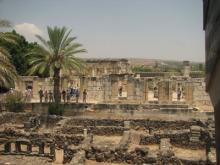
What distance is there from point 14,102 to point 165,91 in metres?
10.5

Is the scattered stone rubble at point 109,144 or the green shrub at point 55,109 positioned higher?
the green shrub at point 55,109

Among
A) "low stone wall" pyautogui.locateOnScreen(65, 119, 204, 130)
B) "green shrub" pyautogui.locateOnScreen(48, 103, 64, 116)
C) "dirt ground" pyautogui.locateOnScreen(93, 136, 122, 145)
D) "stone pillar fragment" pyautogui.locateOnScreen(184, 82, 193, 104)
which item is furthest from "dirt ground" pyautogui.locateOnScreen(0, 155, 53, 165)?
"stone pillar fragment" pyautogui.locateOnScreen(184, 82, 193, 104)

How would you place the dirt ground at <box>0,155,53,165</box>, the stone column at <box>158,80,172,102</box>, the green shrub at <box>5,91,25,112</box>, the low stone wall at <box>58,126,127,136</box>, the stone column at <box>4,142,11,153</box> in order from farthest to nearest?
the stone column at <box>158,80,172,102</box>
the green shrub at <box>5,91,25,112</box>
the low stone wall at <box>58,126,127,136</box>
the stone column at <box>4,142,11,153</box>
the dirt ground at <box>0,155,53,165</box>

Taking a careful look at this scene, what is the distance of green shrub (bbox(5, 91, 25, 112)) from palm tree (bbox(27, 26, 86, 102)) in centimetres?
237

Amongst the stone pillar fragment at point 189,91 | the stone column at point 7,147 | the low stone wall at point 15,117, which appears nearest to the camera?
the stone column at point 7,147

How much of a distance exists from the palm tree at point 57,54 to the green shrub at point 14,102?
2370 mm

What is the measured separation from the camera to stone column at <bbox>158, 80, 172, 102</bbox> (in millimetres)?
26875

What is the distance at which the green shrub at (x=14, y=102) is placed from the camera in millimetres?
24641

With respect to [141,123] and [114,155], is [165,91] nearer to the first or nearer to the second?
[141,123]

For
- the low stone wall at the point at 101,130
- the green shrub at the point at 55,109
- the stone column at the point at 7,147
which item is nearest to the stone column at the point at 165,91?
the green shrub at the point at 55,109

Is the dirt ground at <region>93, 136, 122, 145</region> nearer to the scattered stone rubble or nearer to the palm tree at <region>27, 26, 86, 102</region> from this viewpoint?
the scattered stone rubble

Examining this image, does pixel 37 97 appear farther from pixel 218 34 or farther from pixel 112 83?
pixel 218 34

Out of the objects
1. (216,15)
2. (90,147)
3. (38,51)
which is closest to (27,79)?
(38,51)

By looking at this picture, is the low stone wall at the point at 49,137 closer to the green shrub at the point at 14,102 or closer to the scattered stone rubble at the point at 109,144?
the scattered stone rubble at the point at 109,144
